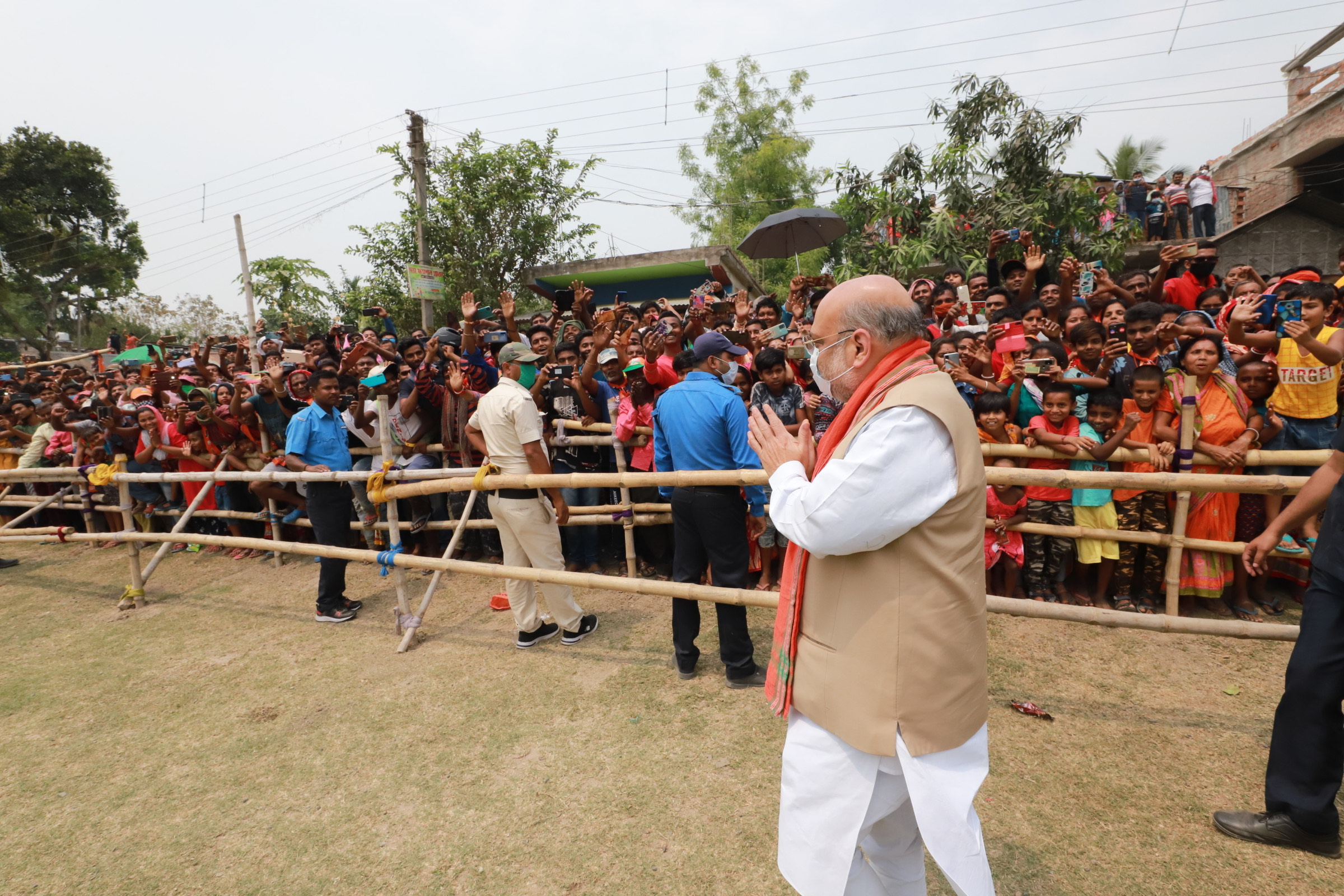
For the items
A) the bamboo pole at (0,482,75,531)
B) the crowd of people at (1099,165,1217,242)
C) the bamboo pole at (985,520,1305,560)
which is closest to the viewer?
the bamboo pole at (985,520,1305,560)

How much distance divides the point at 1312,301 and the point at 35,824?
7.35m

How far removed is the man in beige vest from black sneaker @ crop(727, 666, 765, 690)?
1.95 metres

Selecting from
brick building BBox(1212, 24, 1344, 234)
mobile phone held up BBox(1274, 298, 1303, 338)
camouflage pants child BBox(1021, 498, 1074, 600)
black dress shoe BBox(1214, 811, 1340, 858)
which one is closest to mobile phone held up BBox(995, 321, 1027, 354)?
camouflage pants child BBox(1021, 498, 1074, 600)

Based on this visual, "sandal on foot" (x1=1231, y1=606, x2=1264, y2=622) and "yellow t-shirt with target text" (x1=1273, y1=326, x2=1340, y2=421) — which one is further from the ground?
"yellow t-shirt with target text" (x1=1273, y1=326, x2=1340, y2=421)

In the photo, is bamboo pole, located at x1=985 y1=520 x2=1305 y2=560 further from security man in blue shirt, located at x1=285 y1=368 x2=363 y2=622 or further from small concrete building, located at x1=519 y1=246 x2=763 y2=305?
small concrete building, located at x1=519 y1=246 x2=763 y2=305

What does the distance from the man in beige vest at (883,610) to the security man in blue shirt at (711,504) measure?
1916 mm

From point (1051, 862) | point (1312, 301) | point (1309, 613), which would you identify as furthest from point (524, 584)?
point (1312, 301)

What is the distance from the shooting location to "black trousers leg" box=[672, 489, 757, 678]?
153 inches

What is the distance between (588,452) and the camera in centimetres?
606

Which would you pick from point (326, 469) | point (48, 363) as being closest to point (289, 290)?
point (48, 363)

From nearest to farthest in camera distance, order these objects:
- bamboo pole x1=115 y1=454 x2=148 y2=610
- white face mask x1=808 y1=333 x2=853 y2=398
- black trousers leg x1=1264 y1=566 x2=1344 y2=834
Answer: white face mask x1=808 y1=333 x2=853 y2=398 → black trousers leg x1=1264 y1=566 x2=1344 y2=834 → bamboo pole x1=115 y1=454 x2=148 y2=610

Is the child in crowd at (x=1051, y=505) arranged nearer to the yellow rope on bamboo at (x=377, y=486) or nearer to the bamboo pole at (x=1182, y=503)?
the bamboo pole at (x=1182, y=503)

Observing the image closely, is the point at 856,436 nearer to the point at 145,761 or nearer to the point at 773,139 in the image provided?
the point at 145,761

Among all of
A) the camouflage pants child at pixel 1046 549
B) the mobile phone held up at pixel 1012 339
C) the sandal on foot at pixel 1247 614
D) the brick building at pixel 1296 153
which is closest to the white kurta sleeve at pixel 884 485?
the camouflage pants child at pixel 1046 549
